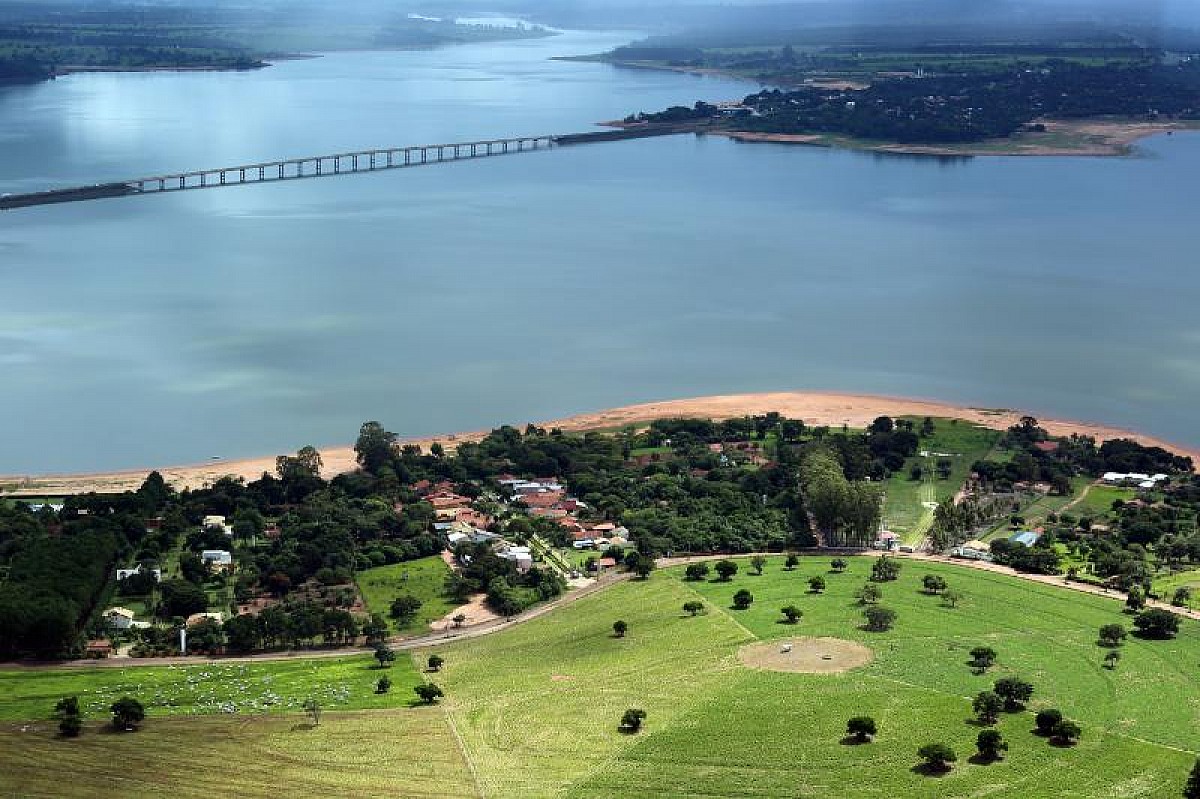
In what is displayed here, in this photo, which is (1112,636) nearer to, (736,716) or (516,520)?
(736,716)

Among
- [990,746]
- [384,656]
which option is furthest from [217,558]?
[990,746]

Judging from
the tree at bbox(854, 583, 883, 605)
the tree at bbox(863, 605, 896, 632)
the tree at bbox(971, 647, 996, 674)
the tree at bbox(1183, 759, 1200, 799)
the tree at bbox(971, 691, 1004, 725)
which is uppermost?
the tree at bbox(1183, 759, 1200, 799)

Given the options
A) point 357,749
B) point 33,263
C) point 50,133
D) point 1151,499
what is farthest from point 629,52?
point 357,749

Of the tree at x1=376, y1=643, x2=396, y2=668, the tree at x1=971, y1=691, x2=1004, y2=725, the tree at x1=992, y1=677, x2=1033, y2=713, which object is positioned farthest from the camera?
the tree at x1=376, y1=643, x2=396, y2=668

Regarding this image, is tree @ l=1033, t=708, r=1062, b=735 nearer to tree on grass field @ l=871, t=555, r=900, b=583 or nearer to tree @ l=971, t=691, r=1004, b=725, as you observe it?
tree @ l=971, t=691, r=1004, b=725

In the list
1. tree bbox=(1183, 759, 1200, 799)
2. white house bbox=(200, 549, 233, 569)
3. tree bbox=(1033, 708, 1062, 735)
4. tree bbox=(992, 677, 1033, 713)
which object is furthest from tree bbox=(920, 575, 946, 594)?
white house bbox=(200, 549, 233, 569)
